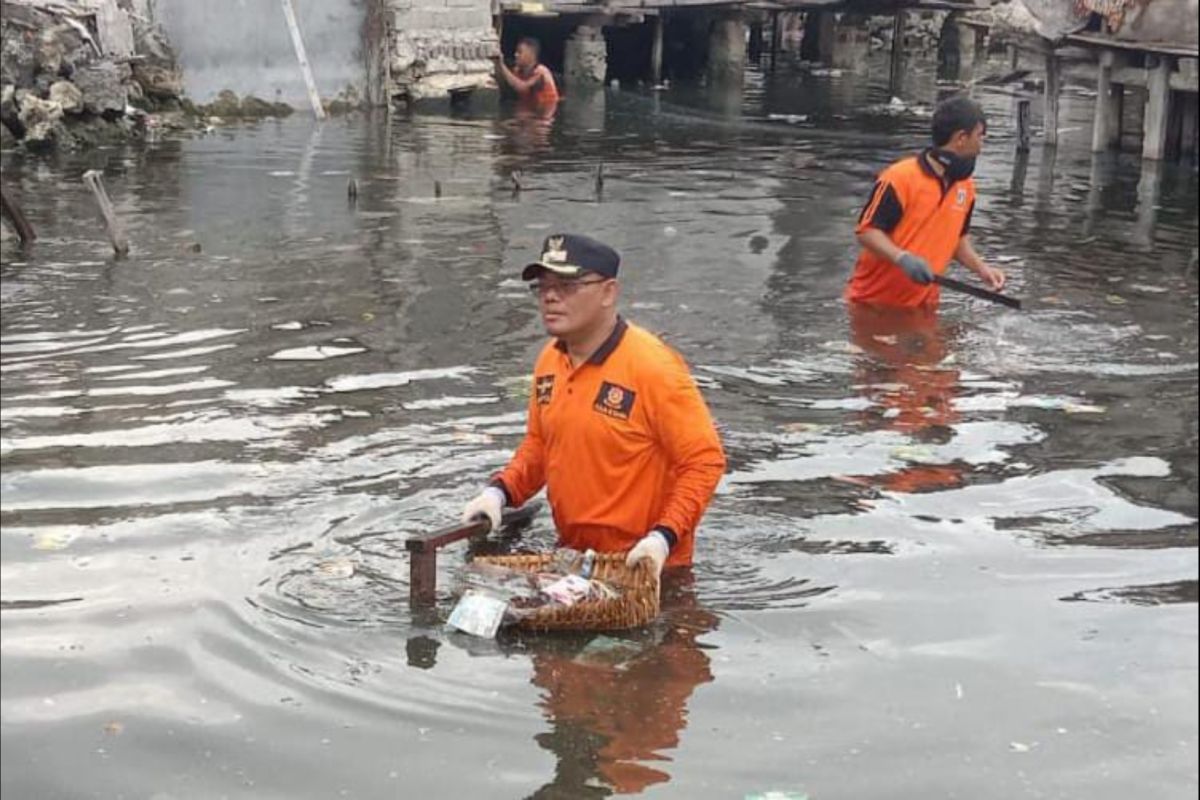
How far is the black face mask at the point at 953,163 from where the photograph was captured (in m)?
9.52

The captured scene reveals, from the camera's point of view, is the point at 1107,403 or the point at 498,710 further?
the point at 1107,403

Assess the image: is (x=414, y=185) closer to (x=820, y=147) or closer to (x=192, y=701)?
(x=820, y=147)

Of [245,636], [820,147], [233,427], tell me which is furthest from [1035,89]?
[245,636]

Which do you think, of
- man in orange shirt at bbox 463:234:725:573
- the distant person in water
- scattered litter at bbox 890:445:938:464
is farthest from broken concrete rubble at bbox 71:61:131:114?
man in orange shirt at bbox 463:234:725:573

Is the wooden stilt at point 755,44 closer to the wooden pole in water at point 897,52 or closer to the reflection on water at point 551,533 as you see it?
the wooden pole in water at point 897,52

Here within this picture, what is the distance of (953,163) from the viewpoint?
9.52 meters

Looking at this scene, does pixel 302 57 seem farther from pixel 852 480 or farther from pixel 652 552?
pixel 652 552

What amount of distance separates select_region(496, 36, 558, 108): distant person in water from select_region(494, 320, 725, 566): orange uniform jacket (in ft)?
82.4

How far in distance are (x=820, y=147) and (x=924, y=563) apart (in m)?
18.7

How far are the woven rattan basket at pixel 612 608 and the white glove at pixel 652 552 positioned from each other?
33 millimetres

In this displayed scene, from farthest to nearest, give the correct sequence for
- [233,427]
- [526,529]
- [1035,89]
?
1. [1035,89]
2. [233,427]
3. [526,529]

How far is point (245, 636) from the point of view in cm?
559

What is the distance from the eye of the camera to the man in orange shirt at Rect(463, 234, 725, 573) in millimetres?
5449

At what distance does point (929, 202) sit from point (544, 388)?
15.2 ft
